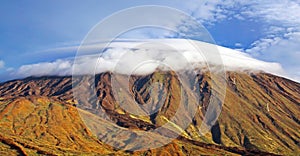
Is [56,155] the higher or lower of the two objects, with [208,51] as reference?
lower

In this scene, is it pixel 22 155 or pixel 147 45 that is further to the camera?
pixel 22 155

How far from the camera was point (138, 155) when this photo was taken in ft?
602

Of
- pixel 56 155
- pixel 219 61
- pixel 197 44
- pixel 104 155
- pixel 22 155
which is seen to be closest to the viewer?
pixel 197 44

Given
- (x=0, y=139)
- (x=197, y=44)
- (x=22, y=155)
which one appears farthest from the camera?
(x=0, y=139)

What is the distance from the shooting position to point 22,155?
140750 mm

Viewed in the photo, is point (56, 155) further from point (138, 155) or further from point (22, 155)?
point (138, 155)

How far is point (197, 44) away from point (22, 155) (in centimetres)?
11052

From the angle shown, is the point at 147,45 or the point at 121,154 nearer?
the point at 147,45

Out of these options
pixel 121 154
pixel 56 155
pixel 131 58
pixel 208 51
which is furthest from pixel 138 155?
pixel 208 51

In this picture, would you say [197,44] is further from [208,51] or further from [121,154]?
[121,154]

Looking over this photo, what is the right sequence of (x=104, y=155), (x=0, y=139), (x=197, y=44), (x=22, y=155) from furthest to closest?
(x=104, y=155)
(x=0, y=139)
(x=22, y=155)
(x=197, y=44)

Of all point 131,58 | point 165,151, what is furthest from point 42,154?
point 131,58

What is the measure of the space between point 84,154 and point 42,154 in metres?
25.1

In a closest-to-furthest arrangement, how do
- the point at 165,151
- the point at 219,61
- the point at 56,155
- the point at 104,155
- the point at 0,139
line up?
the point at 219,61, the point at 56,155, the point at 0,139, the point at 104,155, the point at 165,151
